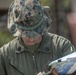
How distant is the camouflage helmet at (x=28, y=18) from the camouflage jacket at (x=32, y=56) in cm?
26

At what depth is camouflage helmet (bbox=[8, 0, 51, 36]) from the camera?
5.20 m

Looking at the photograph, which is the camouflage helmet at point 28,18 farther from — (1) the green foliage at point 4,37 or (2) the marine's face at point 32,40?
(1) the green foliage at point 4,37

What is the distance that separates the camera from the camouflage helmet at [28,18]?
17.0 feet

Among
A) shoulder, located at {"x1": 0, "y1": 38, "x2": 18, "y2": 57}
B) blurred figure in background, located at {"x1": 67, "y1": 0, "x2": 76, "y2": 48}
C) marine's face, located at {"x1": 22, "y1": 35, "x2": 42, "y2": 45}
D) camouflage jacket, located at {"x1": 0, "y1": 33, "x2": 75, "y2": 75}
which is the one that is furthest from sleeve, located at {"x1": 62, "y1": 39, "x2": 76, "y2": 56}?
blurred figure in background, located at {"x1": 67, "y1": 0, "x2": 76, "y2": 48}

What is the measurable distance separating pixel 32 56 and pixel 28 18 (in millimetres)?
476

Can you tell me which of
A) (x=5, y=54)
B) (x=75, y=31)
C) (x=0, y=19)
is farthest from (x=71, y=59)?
(x=0, y=19)

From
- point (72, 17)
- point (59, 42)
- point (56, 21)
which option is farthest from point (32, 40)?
point (72, 17)

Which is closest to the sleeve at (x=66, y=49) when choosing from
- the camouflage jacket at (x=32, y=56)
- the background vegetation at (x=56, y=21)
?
the camouflage jacket at (x=32, y=56)

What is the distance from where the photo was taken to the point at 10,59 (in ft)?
18.0

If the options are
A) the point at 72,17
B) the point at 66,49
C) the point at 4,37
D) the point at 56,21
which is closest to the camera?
the point at 66,49

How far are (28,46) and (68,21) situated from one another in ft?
17.3

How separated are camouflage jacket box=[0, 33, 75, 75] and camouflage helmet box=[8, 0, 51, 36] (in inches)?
10.1

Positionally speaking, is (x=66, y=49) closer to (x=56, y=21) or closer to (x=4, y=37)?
(x=56, y=21)

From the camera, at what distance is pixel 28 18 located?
519 centimetres
